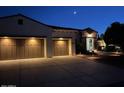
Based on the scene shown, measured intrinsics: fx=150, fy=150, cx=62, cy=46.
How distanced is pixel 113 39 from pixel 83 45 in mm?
4257

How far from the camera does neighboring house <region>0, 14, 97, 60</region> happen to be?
15.2 metres

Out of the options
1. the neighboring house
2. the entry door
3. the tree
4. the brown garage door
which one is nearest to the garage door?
the neighboring house

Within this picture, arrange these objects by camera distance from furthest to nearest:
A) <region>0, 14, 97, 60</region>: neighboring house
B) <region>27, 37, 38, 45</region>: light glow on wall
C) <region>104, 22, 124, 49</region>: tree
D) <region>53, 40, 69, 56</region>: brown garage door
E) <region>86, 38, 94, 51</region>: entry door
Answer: <region>86, 38, 94, 51</region>: entry door
<region>104, 22, 124, 49</region>: tree
<region>53, 40, 69, 56</region>: brown garage door
<region>27, 37, 38, 45</region>: light glow on wall
<region>0, 14, 97, 60</region>: neighboring house

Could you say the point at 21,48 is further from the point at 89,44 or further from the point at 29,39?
the point at 89,44

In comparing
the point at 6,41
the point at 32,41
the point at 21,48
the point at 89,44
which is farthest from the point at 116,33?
the point at 6,41

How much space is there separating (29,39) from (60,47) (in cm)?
423

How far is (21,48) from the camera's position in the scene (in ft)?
53.2

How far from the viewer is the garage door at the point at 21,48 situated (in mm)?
15312

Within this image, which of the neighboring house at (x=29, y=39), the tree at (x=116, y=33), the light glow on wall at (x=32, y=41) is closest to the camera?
the neighboring house at (x=29, y=39)

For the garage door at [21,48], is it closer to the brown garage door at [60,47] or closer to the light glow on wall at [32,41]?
the light glow on wall at [32,41]

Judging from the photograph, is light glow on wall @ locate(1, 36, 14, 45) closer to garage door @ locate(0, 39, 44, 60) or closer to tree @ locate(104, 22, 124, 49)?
garage door @ locate(0, 39, 44, 60)

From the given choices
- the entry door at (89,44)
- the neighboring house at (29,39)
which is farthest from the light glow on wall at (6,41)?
the entry door at (89,44)

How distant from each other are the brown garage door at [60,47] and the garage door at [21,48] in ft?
5.92
